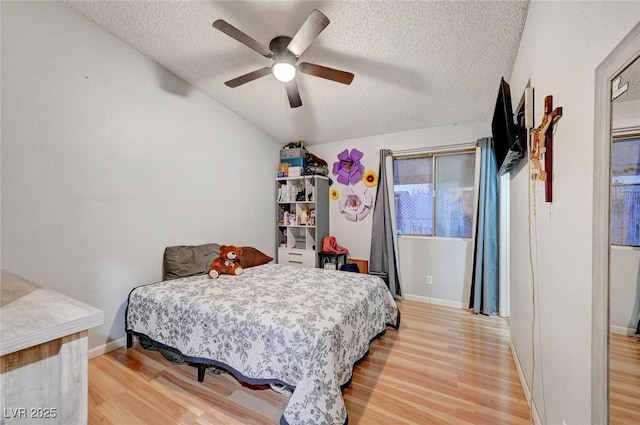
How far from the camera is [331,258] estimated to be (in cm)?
382

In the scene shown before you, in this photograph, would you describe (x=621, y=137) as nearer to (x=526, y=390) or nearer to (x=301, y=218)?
(x=526, y=390)

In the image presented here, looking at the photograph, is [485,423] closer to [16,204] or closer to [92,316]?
[92,316]

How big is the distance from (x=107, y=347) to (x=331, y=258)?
2.63 meters

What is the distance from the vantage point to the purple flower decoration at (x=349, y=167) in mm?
3826

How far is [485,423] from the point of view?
1.48m

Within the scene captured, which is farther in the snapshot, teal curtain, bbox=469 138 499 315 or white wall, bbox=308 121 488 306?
white wall, bbox=308 121 488 306

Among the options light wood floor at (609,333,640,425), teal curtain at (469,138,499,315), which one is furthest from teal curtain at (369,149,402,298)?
light wood floor at (609,333,640,425)

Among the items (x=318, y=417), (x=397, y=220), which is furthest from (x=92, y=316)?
(x=397, y=220)

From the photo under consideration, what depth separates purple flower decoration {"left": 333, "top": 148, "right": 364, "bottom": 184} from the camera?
151 inches

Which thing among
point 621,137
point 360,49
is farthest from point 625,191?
point 360,49

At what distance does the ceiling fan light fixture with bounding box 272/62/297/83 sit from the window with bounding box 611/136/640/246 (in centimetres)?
195

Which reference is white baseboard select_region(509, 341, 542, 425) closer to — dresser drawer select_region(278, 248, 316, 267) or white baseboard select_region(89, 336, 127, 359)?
dresser drawer select_region(278, 248, 316, 267)

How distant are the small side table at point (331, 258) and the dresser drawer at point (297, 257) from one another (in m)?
0.14

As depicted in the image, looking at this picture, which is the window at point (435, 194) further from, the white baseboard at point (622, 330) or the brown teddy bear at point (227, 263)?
the white baseboard at point (622, 330)
